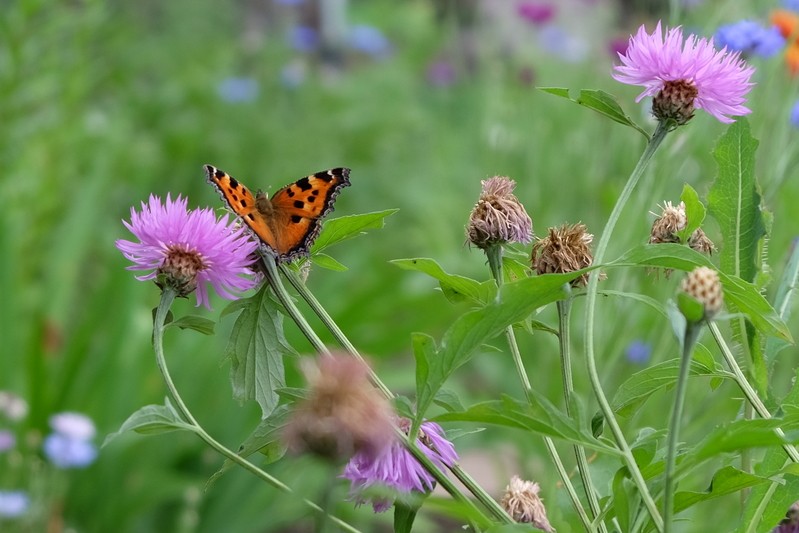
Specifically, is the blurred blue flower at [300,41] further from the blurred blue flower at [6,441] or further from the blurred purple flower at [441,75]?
the blurred blue flower at [6,441]

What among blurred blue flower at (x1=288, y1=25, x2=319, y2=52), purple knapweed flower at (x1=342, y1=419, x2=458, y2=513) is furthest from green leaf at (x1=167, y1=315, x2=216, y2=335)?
blurred blue flower at (x1=288, y1=25, x2=319, y2=52)

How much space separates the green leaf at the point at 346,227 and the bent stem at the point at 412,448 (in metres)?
0.04

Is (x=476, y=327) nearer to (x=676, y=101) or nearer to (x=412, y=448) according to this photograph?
(x=412, y=448)

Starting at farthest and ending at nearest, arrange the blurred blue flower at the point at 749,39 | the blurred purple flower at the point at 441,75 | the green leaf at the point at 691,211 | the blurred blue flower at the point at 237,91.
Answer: the blurred purple flower at the point at 441,75 < the blurred blue flower at the point at 237,91 < the blurred blue flower at the point at 749,39 < the green leaf at the point at 691,211

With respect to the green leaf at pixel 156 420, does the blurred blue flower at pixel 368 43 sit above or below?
above

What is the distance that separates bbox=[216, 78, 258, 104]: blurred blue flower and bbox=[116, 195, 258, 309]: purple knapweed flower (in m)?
3.06

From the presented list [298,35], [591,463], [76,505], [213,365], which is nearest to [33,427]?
[76,505]

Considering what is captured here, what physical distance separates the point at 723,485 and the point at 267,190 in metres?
0.43

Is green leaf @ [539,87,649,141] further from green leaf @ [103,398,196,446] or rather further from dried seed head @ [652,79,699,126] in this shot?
green leaf @ [103,398,196,446]

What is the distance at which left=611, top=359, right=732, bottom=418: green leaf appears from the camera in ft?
1.78

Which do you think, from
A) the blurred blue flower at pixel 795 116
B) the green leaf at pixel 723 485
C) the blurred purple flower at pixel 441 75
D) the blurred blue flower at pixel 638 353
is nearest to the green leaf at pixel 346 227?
the green leaf at pixel 723 485

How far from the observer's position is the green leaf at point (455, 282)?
1.73ft

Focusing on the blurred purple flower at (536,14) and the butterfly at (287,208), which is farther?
the blurred purple flower at (536,14)

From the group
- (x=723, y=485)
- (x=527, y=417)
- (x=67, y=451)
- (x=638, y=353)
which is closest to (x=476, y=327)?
(x=527, y=417)
